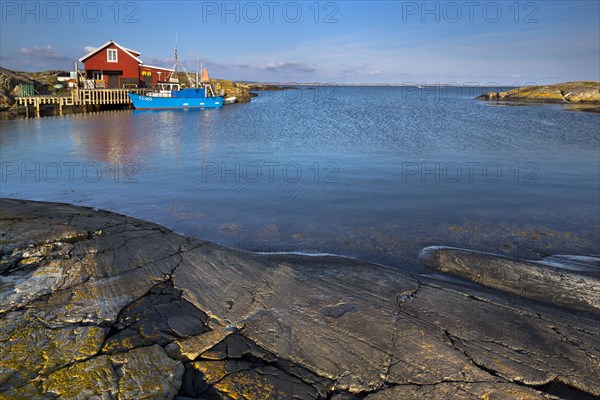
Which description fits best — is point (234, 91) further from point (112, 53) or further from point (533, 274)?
point (533, 274)

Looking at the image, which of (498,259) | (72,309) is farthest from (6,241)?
(498,259)

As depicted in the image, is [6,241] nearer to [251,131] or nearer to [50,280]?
[50,280]

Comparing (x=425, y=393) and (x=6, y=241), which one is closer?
(x=425, y=393)

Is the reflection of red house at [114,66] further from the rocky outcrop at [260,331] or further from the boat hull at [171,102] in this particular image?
the rocky outcrop at [260,331]

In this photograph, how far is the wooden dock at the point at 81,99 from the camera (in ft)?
134

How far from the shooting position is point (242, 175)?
15242mm

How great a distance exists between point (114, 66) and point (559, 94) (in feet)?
237

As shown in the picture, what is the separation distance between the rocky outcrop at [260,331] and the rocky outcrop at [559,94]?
74904mm

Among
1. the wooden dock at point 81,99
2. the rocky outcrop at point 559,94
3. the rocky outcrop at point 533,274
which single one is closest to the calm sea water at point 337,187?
the rocky outcrop at point 533,274

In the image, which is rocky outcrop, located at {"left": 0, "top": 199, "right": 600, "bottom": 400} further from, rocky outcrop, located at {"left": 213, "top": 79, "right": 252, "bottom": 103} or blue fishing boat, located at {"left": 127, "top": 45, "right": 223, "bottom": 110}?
rocky outcrop, located at {"left": 213, "top": 79, "right": 252, "bottom": 103}

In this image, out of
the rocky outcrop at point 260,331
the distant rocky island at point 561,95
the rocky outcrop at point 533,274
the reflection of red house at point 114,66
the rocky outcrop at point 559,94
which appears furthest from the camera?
the rocky outcrop at point 559,94

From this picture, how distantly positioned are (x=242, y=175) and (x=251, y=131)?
49.9ft

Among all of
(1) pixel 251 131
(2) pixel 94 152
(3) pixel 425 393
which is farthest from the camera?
(1) pixel 251 131

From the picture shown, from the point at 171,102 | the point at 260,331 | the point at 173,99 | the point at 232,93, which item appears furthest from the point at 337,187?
the point at 232,93
